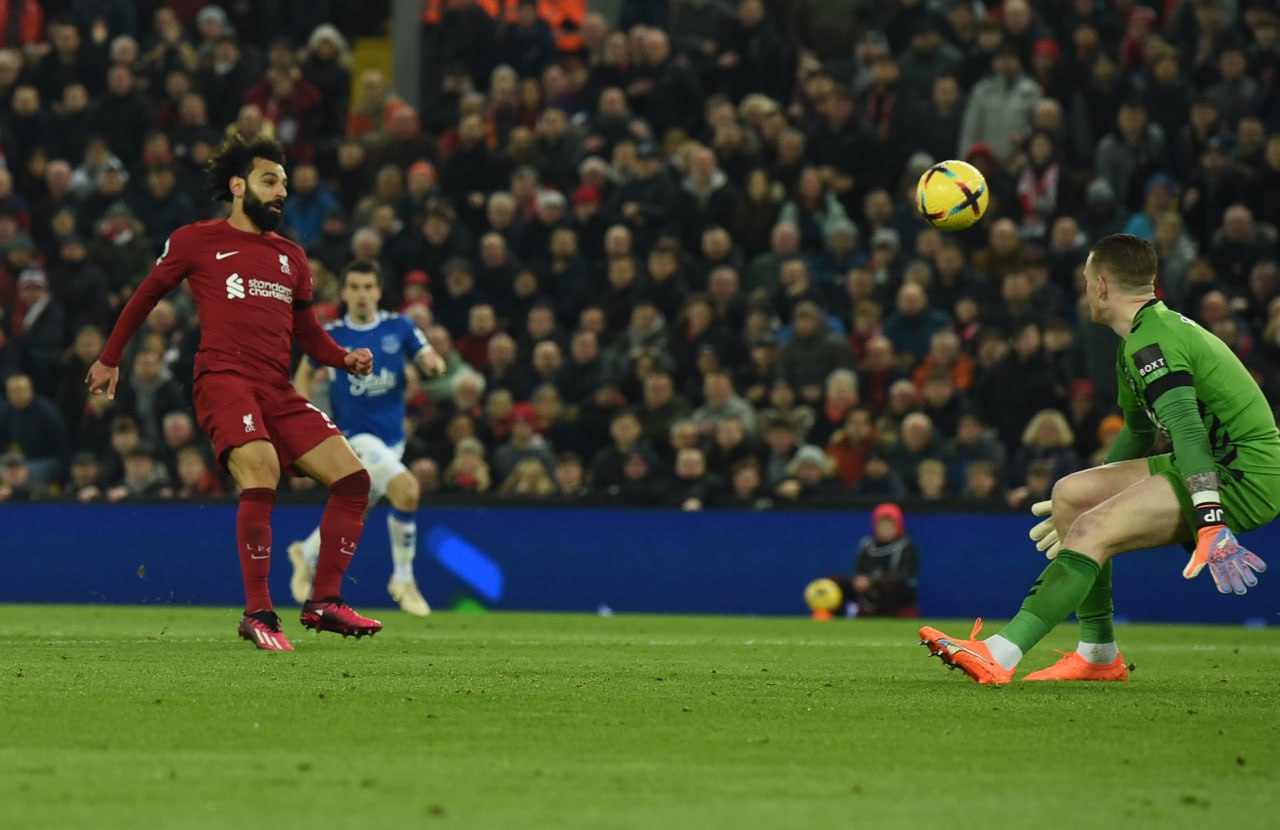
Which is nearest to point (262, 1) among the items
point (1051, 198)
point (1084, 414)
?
point (1051, 198)

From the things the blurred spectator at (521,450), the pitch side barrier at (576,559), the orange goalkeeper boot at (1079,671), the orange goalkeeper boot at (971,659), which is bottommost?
the pitch side barrier at (576,559)

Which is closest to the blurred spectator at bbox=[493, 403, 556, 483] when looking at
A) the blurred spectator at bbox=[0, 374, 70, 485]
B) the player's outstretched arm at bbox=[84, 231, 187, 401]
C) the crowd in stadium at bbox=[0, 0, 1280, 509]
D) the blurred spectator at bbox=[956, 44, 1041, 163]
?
the crowd in stadium at bbox=[0, 0, 1280, 509]

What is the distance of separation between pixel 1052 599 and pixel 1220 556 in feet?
2.32

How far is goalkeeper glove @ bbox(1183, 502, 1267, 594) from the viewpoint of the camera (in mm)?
7684

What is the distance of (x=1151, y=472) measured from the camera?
8531mm

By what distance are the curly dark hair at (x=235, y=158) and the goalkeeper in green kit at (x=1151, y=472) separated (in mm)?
4203

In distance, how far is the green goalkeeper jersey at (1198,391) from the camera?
26.3 ft

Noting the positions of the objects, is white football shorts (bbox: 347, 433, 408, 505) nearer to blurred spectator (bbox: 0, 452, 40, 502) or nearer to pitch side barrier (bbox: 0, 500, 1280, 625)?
pitch side barrier (bbox: 0, 500, 1280, 625)

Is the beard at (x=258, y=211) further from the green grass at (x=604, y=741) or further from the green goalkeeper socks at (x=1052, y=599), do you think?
the green goalkeeper socks at (x=1052, y=599)

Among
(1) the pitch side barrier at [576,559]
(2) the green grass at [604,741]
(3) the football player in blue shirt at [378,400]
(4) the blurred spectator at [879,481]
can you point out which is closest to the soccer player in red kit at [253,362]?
(2) the green grass at [604,741]

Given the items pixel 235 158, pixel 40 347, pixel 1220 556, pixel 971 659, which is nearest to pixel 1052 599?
pixel 971 659

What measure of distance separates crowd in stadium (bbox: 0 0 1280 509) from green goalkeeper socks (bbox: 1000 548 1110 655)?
27.5ft

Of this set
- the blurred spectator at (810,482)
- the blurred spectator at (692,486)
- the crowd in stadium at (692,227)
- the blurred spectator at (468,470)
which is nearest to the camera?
the blurred spectator at (810,482)

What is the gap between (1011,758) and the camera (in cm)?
602
